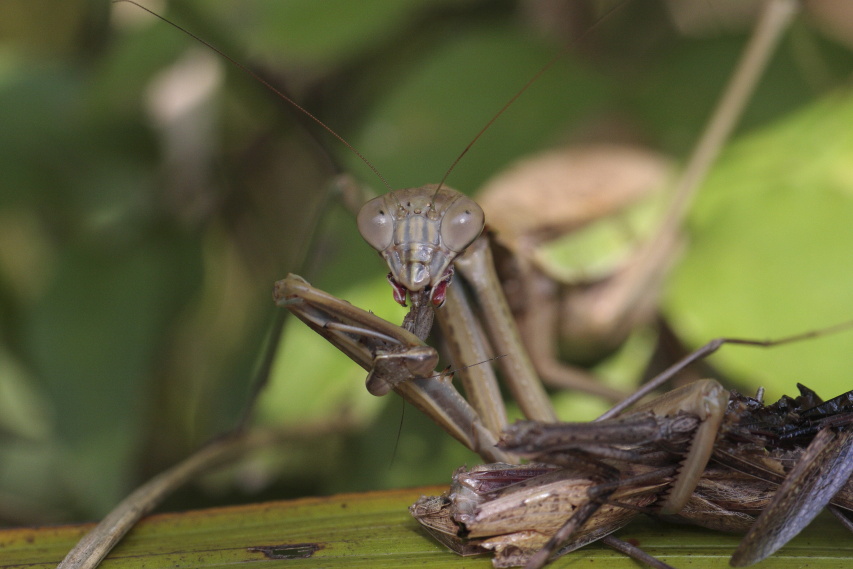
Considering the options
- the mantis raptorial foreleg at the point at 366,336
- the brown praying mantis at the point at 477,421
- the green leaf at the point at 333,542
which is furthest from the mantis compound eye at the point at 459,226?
the green leaf at the point at 333,542

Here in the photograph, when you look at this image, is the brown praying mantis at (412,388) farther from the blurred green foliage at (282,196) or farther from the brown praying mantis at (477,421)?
the blurred green foliage at (282,196)

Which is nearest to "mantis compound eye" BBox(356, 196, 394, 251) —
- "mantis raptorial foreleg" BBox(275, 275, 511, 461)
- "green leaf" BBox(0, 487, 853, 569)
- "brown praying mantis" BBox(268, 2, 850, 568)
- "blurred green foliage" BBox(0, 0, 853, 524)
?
"brown praying mantis" BBox(268, 2, 850, 568)

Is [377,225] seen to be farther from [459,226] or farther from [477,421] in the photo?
[477,421]

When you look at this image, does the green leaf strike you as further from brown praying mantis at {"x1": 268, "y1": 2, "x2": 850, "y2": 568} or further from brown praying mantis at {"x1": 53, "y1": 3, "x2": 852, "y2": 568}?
brown praying mantis at {"x1": 53, "y1": 3, "x2": 852, "y2": 568}

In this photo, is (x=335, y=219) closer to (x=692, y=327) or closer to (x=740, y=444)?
(x=692, y=327)

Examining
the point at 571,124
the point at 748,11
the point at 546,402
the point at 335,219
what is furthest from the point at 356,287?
the point at 748,11
